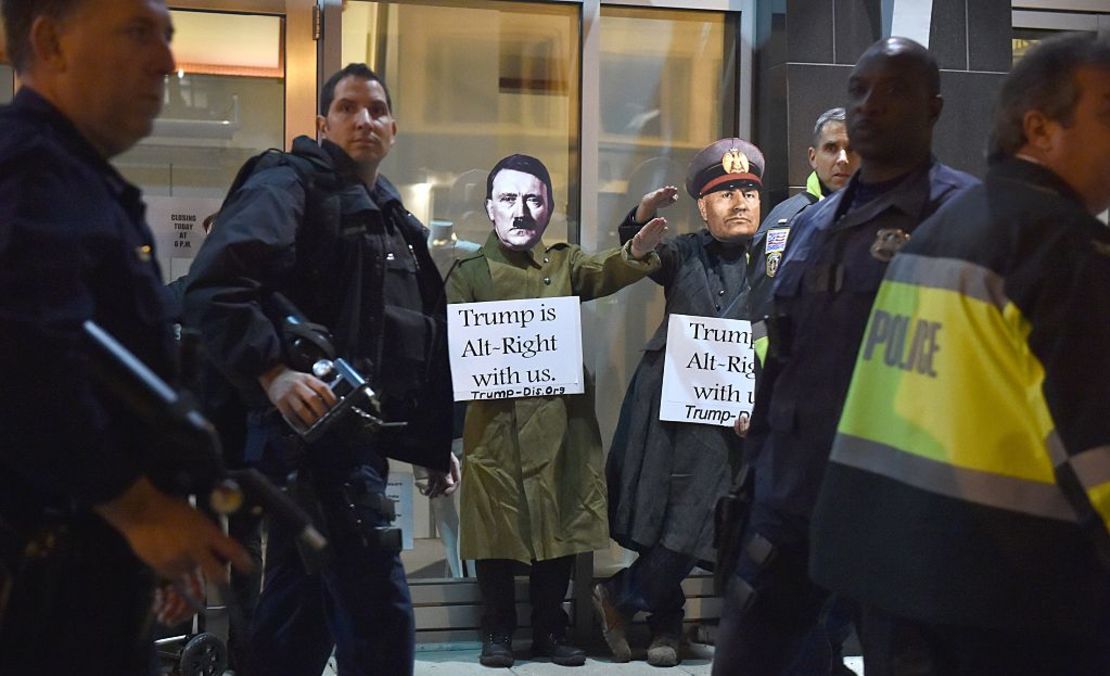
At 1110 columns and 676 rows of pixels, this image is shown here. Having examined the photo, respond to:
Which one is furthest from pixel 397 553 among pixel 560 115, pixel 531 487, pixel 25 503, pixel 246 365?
pixel 560 115

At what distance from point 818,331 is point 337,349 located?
127 centimetres

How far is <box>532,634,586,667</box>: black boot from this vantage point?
6.32 meters

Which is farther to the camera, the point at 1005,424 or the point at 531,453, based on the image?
the point at 531,453

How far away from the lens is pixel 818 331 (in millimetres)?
3441

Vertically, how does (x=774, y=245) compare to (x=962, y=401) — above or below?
above

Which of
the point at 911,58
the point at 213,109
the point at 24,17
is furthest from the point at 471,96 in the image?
the point at 24,17

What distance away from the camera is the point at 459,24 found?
697 cm

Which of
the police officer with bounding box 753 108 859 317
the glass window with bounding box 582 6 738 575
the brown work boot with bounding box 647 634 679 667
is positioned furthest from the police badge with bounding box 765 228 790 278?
the brown work boot with bounding box 647 634 679 667

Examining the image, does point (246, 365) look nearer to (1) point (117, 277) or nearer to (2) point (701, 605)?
(1) point (117, 277)

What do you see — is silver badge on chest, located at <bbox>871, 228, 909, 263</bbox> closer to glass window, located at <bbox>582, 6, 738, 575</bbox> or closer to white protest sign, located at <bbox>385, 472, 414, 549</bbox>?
white protest sign, located at <bbox>385, 472, 414, 549</bbox>

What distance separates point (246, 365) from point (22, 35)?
4.82 feet

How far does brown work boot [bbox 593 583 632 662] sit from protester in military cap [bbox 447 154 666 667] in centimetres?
14

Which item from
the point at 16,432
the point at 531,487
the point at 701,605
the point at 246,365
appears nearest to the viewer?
the point at 16,432

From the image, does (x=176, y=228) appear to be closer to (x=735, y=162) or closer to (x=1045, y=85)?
(x=735, y=162)
